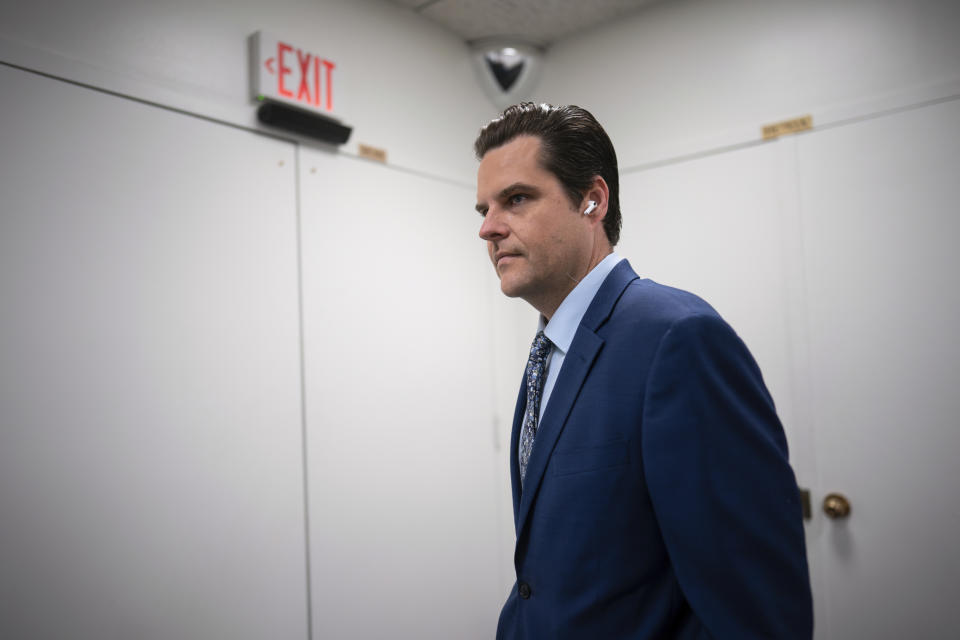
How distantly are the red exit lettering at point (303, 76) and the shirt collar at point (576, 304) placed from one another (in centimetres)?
119

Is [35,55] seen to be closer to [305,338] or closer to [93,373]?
[93,373]

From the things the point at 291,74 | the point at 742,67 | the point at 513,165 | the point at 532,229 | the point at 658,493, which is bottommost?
the point at 658,493

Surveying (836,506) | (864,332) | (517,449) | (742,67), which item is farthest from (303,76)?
(836,506)

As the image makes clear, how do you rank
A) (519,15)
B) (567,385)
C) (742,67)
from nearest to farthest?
1. (567,385)
2. (742,67)
3. (519,15)

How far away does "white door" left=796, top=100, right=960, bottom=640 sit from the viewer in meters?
1.61

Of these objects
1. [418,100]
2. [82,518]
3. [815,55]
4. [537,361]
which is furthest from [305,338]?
[815,55]

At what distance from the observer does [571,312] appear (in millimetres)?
1021

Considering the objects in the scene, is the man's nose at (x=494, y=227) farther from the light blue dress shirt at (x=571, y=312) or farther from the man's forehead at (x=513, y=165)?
the light blue dress shirt at (x=571, y=312)

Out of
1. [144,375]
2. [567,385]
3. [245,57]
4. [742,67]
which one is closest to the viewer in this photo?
[567,385]

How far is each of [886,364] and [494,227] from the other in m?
1.46

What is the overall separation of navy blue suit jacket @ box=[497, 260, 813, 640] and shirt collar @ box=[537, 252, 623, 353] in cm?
7

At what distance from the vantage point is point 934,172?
5.34 feet

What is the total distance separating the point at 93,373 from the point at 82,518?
339 millimetres

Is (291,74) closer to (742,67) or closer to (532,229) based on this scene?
(532,229)
